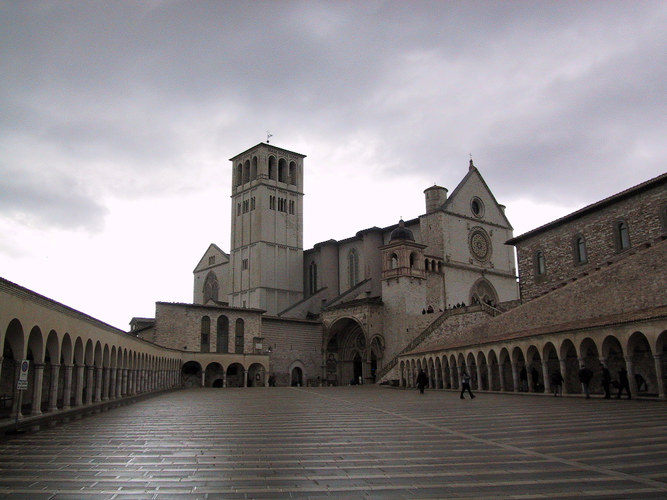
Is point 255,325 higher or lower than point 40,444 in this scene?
higher

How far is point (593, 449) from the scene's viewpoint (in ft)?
30.7

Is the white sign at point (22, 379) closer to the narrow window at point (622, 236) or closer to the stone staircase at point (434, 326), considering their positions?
the narrow window at point (622, 236)

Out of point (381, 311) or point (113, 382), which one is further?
point (381, 311)

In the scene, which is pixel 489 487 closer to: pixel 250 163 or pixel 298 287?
pixel 298 287

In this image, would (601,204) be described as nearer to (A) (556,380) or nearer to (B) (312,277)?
(A) (556,380)

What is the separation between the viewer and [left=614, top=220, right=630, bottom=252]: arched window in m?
32.0

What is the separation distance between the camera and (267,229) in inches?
2653

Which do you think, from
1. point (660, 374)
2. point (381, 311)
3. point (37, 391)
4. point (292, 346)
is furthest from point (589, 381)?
point (292, 346)

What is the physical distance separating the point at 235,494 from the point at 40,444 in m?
6.09

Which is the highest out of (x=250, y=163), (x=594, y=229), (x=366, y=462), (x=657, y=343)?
(x=250, y=163)

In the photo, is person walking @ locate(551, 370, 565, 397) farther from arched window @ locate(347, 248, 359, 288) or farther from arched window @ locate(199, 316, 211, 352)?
arched window @ locate(347, 248, 359, 288)

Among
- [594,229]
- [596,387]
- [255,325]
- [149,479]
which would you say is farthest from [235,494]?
[255,325]

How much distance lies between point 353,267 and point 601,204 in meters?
34.1

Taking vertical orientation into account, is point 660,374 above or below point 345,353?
below
